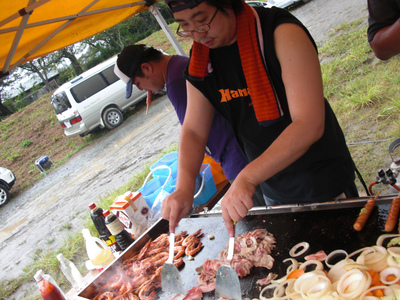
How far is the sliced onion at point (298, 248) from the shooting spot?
1.84 meters

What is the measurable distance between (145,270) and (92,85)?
10807 millimetres

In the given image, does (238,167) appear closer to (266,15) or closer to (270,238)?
(270,238)

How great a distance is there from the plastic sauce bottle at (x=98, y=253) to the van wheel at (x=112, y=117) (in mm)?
9970

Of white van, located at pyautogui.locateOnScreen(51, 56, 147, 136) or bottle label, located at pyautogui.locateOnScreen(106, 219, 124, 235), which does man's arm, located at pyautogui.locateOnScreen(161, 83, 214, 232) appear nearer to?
bottle label, located at pyautogui.locateOnScreen(106, 219, 124, 235)

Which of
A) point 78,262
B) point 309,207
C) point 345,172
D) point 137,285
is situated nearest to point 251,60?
point 345,172

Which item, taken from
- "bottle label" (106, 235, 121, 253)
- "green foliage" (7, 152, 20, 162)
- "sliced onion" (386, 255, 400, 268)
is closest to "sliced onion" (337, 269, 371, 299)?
"sliced onion" (386, 255, 400, 268)

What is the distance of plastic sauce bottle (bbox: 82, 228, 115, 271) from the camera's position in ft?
9.73

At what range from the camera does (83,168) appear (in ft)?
36.0

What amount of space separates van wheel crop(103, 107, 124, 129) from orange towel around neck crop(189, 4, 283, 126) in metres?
11.4

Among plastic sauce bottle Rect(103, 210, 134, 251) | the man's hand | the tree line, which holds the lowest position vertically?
plastic sauce bottle Rect(103, 210, 134, 251)

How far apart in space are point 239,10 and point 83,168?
1028 cm

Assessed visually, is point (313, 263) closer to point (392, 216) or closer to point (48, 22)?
point (392, 216)

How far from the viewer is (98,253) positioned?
2977 mm

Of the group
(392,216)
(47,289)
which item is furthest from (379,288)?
(47,289)
